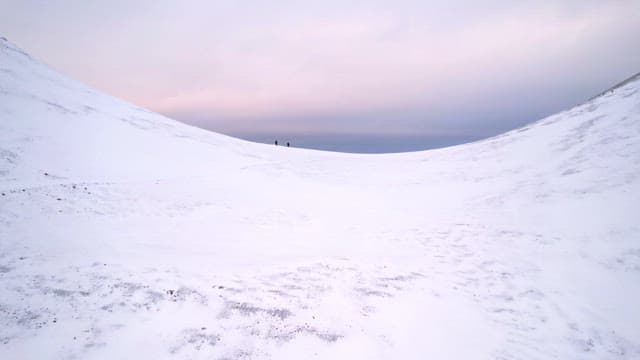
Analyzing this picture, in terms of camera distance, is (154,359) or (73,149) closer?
(154,359)

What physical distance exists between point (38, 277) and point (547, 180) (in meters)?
29.4

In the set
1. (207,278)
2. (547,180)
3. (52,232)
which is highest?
(547,180)

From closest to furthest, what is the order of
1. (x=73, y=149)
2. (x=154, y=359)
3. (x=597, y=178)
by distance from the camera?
(x=154, y=359)
(x=597, y=178)
(x=73, y=149)

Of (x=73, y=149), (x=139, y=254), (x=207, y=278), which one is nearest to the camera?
(x=207, y=278)

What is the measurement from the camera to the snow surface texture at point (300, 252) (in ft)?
34.3

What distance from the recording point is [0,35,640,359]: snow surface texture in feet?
34.3

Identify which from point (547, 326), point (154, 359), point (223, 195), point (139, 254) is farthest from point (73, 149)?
point (547, 326)

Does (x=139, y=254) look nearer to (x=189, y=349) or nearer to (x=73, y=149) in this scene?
(x=189, y=349)

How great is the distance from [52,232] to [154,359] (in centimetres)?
919

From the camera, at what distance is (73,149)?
25391mm

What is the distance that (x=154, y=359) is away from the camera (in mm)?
9133

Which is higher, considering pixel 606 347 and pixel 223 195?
pixel 223 195

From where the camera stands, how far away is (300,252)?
55.5 feet

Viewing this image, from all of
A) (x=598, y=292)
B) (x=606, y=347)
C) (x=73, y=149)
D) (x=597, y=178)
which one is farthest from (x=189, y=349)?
(x=597, y=178)
